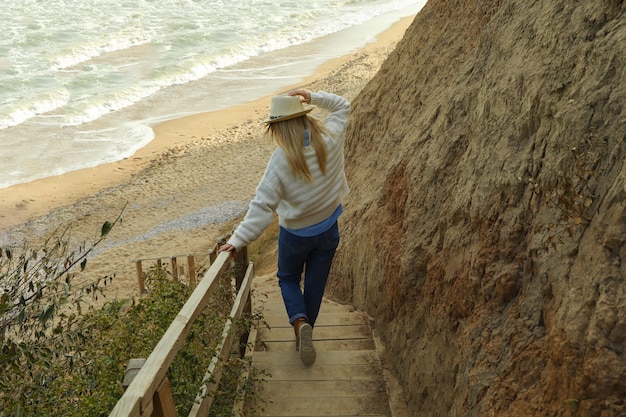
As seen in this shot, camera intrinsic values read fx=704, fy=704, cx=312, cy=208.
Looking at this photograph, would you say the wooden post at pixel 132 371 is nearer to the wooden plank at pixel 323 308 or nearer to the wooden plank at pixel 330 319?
the wooden plank at pixel 330 319

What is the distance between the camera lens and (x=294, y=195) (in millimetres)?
4316

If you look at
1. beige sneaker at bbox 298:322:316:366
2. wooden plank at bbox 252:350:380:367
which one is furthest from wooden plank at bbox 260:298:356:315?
beige sneaker at bbox 298:322:316:366

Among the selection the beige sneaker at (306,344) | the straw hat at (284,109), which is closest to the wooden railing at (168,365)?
the beige sneaker at (306,344)

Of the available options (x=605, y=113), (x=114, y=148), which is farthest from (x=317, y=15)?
(x=605, y=113)

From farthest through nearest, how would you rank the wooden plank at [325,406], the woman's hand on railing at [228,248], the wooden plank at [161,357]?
the wooden plank at [325,406], the woman's hand on railing at [228,248], the wooden plank at [161,357]

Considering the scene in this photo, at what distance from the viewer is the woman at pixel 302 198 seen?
422 centimetres

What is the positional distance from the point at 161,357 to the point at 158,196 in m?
14.3

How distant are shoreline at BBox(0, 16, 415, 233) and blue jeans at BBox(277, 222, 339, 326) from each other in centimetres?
1276

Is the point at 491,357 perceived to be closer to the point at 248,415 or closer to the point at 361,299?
the point at 248,415

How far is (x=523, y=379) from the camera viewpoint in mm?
3168

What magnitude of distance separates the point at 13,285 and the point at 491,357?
9.44 ft

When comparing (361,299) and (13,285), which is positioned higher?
(13,285)

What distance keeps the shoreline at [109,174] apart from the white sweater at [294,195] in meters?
13.1

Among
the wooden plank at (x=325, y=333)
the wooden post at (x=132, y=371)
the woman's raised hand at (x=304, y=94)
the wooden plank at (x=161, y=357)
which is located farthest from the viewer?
the wooden plank at (x=325, y=333)
